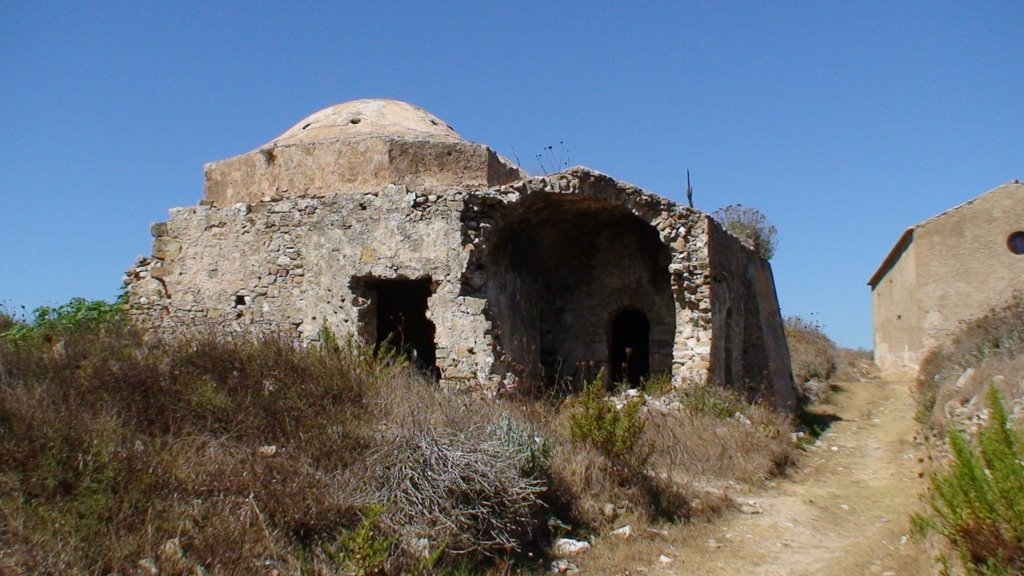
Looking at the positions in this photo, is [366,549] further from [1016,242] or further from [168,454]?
[1016,242]

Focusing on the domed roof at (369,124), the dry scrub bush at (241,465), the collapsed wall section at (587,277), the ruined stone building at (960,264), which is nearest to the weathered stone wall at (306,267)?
the collapsed wall section at (587,277)

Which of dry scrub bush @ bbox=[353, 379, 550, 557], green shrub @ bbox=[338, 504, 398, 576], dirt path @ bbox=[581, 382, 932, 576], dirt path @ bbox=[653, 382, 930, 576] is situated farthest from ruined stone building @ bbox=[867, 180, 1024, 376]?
green shrub @ bbox=[338, 504, 398, 576]

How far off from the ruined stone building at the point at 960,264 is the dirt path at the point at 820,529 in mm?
9844

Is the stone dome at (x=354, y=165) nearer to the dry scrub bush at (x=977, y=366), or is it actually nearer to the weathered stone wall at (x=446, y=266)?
the weathered stone wall at (x=446, y=266)

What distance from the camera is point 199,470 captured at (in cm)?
563

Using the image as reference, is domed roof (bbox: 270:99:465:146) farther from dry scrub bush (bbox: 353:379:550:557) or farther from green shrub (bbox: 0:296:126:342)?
dry scrub bush (bbox: 353:379:550:557)

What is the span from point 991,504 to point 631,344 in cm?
976

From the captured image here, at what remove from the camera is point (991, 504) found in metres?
5.02

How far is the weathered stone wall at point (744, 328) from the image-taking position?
11.8 metres

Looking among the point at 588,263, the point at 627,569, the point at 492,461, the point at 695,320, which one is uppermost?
the point at 588,263

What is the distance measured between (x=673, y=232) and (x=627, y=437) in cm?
438

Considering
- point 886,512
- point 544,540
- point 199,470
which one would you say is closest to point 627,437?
point 544,540

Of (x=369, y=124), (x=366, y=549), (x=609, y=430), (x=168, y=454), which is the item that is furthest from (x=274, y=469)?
(x=369, y=124)

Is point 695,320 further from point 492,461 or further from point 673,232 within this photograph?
point 492,461
